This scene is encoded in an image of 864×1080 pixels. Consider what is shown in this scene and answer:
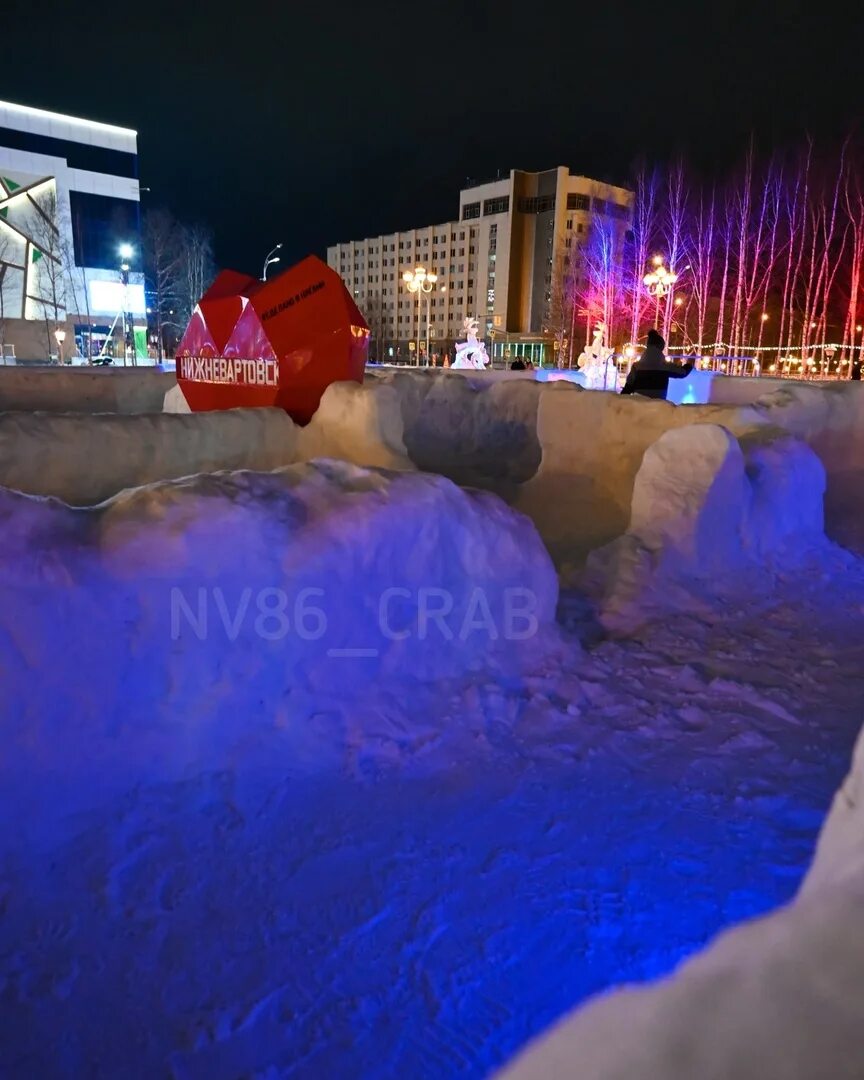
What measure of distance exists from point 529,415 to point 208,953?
11.0m

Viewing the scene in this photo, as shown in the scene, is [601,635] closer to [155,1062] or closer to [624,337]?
[155,1062]

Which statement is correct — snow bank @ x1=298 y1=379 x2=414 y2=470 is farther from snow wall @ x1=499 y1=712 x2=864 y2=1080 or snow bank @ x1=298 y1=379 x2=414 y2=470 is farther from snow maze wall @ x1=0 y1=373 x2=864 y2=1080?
snow wall @ x1=499 y1=712 x2=864 y2=1080

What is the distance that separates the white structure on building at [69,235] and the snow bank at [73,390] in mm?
20631

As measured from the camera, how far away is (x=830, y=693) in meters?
4.68

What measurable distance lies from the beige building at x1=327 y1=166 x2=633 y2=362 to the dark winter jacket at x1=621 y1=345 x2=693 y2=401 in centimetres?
3676

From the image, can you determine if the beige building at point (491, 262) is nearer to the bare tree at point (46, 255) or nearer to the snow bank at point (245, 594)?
the bare tree at point (46, 255)

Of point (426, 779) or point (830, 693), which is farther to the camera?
point (830, 693)

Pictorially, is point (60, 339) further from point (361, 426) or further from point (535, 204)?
point (535, 204)

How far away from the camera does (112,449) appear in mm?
6754

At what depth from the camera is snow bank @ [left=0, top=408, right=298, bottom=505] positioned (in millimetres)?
6262

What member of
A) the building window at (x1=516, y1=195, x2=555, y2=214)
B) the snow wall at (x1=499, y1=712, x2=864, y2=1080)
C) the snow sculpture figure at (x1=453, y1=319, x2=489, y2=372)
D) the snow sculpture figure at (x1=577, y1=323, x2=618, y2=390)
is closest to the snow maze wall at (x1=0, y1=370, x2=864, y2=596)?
the snow wall at (x1=499, y1=712, x2=864, y2=1080)

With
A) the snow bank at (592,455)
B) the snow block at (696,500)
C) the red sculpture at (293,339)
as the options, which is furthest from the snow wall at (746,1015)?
the red sculpture at (293,339)

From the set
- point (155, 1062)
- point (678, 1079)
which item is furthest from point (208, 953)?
point (678, 1079)

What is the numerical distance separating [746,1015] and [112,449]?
6.92 m
